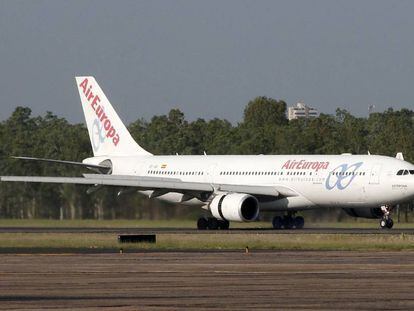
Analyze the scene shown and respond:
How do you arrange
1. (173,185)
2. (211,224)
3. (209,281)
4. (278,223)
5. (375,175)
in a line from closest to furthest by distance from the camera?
(209,281) < (375,175) < (173,185) < (211,224) < (278,223)

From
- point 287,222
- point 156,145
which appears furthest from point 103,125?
point 156,145

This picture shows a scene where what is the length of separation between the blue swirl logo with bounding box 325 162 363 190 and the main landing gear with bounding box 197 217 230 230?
5.79m

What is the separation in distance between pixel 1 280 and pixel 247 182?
39142 millimetres

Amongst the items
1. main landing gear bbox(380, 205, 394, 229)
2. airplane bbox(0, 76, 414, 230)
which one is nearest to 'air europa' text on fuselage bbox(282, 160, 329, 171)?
airplane bbox(0, 76, 414, 230)

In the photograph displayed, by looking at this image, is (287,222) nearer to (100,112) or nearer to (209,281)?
(100,112)

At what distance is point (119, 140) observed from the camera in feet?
251

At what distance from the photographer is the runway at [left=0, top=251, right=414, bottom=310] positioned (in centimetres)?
2445

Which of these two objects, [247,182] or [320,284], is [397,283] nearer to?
[320,284]

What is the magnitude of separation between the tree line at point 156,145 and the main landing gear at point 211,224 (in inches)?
243

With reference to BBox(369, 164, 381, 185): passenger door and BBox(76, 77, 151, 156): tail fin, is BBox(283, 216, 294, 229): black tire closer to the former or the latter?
BBox(369, 164, 381, 185): passenger door

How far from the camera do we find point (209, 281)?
29484mm

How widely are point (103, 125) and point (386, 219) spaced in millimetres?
19171

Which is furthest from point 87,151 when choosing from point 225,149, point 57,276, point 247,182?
point 57,276

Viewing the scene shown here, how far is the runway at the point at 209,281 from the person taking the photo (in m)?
24.5
